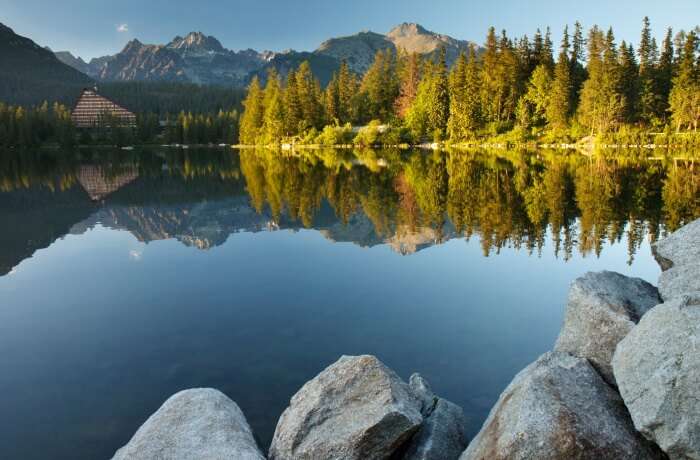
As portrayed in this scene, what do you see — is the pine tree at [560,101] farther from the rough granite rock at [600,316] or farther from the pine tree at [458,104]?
the rough granite rock at [600,316]

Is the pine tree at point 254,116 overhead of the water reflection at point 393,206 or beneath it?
overhead

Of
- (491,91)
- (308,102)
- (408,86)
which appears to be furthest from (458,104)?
(308,102)

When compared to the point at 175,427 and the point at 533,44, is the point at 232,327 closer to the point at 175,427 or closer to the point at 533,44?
the point at 175,427

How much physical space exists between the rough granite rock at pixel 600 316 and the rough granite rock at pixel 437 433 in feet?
6.22

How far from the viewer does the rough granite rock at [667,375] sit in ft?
15.7

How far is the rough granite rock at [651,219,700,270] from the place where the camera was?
294 inches

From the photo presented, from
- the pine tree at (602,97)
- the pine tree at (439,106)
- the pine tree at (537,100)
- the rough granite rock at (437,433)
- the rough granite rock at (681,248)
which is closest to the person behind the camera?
the rough granite rock at (437,433)

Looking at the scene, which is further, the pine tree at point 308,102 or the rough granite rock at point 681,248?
the pine tree at point 308,102

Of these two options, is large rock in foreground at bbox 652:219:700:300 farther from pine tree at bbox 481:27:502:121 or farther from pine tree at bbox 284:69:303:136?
pine tree at bbox 284:69:303:136

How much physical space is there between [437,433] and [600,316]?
2.78 m

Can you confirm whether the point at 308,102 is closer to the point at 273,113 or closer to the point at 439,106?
the point at 273,113

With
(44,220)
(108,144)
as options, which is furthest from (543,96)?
(108,144)

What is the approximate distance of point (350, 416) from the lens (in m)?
6.50

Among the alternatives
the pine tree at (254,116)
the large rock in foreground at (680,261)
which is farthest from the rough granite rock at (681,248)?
the pine tree at (254,116)
